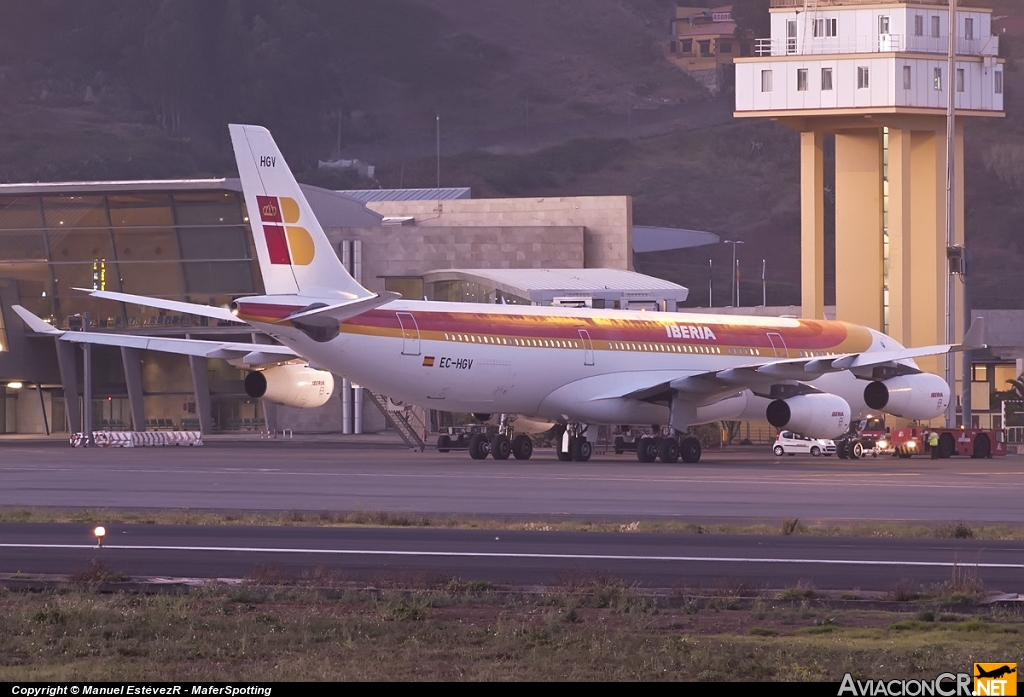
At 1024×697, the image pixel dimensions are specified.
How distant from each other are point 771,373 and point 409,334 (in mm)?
9369

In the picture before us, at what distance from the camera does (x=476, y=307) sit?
37781 millimetres

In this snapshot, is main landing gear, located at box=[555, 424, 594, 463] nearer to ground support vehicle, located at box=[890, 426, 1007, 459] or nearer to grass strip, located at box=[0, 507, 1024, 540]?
ground support vehicle, located at box=[890, 426, 1007, 459]

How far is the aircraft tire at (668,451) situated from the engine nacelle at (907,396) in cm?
565

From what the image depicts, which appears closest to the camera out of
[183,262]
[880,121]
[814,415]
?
[814,415]

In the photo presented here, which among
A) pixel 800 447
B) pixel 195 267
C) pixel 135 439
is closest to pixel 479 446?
pixel 800 447

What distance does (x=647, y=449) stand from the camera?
40.1 m

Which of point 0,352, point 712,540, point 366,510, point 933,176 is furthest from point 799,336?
point 0,352

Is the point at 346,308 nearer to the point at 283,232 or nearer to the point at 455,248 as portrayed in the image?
the point at 283,232

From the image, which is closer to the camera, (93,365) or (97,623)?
(97,623)

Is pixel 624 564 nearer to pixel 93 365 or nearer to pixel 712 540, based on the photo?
pixel 712 540

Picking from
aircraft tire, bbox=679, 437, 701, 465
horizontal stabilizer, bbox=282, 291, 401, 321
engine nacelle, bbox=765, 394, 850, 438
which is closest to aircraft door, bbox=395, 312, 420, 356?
horizontal stabilizer, bbox=282, 291, 401, 321

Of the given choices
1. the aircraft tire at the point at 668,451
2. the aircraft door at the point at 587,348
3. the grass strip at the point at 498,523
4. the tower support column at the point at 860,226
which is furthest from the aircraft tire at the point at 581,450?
the tower support column at the point at 860,226

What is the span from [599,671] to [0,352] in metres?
62.8

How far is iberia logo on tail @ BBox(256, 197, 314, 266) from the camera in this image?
34.2 m
